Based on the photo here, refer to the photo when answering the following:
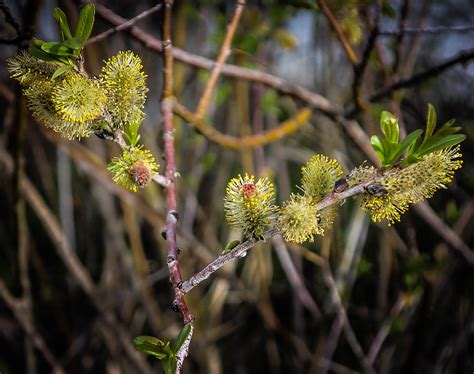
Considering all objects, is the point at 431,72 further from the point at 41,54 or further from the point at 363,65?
the point at 41,54

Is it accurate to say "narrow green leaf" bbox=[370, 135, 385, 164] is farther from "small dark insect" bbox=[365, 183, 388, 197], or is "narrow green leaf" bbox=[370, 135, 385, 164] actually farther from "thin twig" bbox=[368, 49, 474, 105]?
"thin twig" bbox=[368, 49, 474, 105]

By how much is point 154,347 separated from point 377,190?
363mm

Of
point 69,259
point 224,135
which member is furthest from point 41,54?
point 69,259

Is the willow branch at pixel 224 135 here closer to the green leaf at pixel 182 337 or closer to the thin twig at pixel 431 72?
the thin twig at pixel 431 72

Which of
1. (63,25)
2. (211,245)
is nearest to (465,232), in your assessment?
(211,245)

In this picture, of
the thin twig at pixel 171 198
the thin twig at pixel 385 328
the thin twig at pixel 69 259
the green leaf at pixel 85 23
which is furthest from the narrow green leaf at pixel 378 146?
the thin twig at pixel 69 259

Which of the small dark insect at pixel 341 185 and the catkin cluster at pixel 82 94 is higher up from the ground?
the catkin cluster at pixel 82 94

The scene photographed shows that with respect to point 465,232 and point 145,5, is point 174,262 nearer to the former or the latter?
point 465,232

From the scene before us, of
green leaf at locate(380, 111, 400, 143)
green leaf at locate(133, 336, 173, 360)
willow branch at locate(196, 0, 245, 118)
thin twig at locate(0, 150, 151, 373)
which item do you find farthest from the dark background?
green leaf at locate(133, 336, 173, 360)

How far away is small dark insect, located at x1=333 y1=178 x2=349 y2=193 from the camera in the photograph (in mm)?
633

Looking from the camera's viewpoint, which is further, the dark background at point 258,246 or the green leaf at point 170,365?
the dark background at point 258,246

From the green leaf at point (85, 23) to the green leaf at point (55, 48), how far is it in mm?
23

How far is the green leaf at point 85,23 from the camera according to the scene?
0.60 meters

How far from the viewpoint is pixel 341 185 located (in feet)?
2.08
